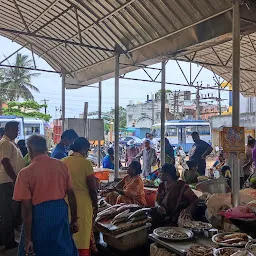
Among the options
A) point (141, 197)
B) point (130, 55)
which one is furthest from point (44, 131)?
point (141, 197)

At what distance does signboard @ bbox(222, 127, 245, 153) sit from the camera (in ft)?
14.2

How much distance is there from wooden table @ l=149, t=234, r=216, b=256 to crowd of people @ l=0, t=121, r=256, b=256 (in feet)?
1.64

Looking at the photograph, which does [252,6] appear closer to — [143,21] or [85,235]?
[143,21]

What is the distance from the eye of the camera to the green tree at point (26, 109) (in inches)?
986

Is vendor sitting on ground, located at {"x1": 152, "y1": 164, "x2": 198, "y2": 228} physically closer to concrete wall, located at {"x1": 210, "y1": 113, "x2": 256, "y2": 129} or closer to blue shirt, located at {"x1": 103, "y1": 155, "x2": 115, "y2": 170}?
blue shirt, located at {"x1": 103, "y1": 155, "x2": 115, "y2": 170}

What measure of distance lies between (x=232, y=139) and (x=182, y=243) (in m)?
1.52

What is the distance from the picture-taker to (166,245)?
3.65 meters

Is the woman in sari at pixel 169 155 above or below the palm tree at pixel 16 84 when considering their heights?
below

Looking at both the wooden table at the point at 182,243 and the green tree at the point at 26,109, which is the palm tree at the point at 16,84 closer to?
the green tree at the point at 26,109

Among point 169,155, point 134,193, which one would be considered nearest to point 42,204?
point 134,193

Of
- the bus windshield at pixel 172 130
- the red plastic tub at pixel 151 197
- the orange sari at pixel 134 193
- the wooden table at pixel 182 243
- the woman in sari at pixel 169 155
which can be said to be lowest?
the wooden table at pixel 182 243

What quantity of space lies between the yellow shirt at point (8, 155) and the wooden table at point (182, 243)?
2065mm

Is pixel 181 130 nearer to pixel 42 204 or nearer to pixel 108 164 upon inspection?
pixel 108 164

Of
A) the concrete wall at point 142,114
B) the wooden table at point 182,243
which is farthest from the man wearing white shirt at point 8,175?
the concrete wall at point 142,114
